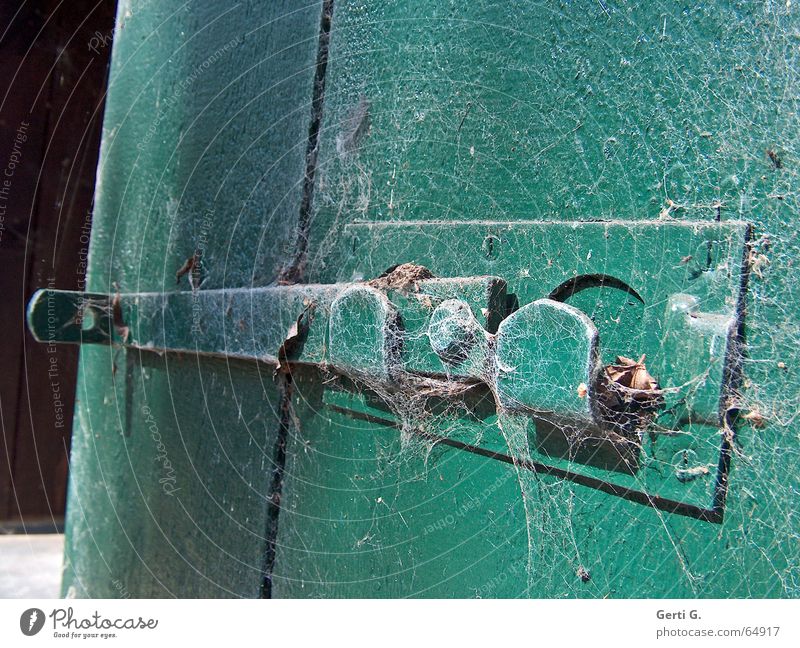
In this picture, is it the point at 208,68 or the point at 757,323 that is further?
the point at 208,68

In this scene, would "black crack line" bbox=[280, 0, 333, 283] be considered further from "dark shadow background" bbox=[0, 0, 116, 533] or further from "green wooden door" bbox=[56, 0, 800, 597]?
"dark shadow background" bbox=[0, 0, 116, 533]

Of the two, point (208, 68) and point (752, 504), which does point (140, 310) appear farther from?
point (752, 504)

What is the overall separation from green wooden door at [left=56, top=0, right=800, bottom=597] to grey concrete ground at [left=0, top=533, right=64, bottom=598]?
817 mm

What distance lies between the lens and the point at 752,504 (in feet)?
1.49

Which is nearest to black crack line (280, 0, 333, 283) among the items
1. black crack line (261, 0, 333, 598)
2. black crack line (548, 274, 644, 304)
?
black crack line (261, 0, 333, 598)

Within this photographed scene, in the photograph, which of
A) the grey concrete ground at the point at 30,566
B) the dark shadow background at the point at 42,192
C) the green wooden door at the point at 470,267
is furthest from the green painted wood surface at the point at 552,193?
the grey concrete ground at the point at 30,566

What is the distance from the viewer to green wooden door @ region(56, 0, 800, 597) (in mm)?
450

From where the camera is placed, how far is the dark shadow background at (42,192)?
1.05 m

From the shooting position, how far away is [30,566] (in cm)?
194

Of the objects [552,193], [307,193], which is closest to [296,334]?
[307,193]

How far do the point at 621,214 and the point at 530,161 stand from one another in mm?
108

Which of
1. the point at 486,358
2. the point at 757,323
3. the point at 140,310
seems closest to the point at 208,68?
the point at 140,310
